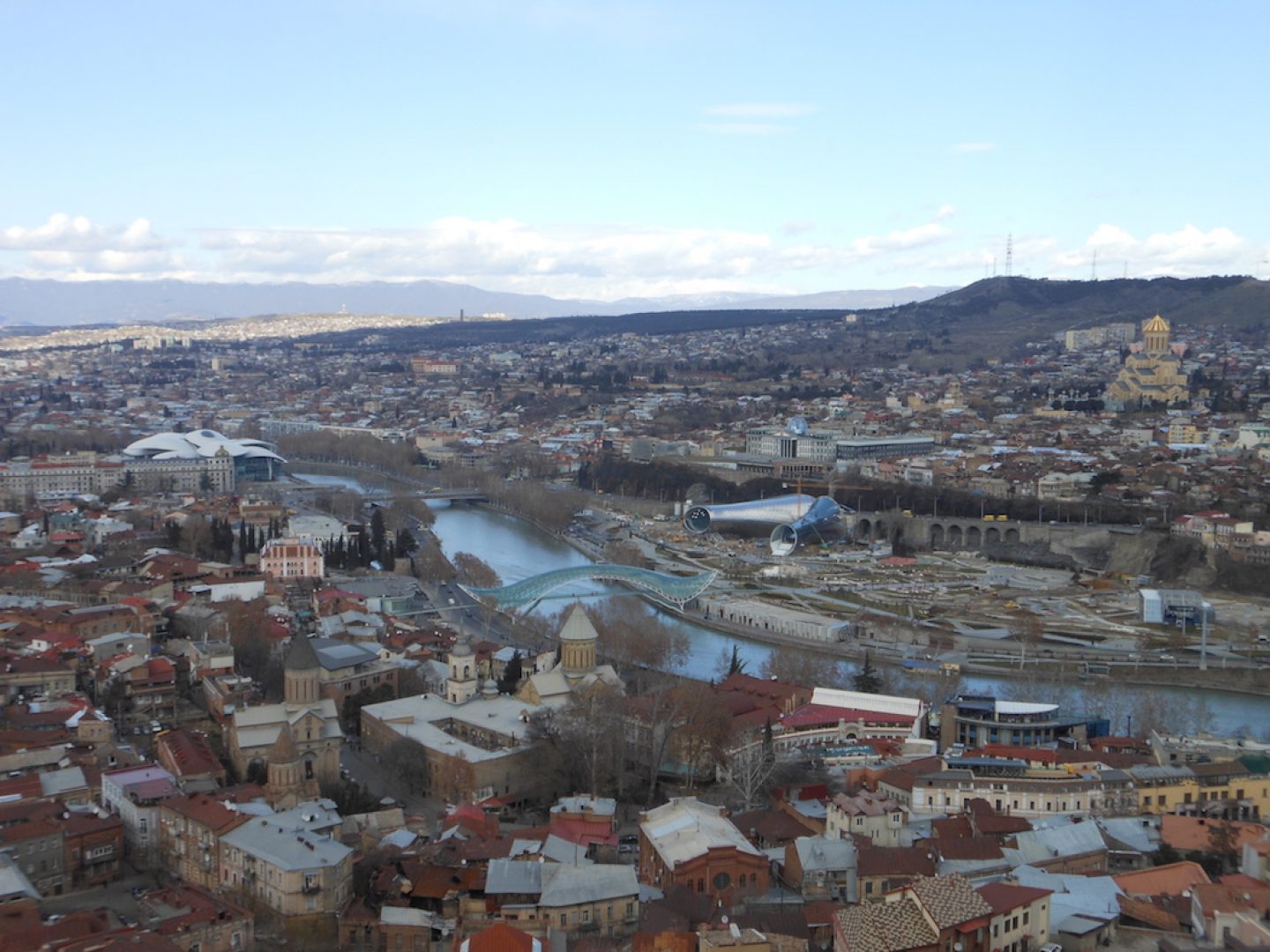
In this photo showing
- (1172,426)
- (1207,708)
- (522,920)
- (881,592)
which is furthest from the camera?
(1172,426)

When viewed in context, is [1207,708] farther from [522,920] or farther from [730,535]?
[730,535]

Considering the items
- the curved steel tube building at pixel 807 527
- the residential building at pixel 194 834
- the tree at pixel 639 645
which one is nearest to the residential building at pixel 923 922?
the residential building at pixel 194 834

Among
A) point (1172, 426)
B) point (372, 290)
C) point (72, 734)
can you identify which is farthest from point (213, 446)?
point (372, 290)

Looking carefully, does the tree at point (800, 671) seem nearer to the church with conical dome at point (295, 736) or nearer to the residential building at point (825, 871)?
the church with conical dome at point (295, 736)

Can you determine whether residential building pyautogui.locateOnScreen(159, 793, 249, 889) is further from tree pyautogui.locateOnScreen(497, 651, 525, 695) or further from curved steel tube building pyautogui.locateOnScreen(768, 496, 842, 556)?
curved steel tube building pyautogui.locateOnScreen(768, 496, 842, 556)

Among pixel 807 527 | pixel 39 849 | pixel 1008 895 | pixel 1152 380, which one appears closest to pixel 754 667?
pixel 39 849
